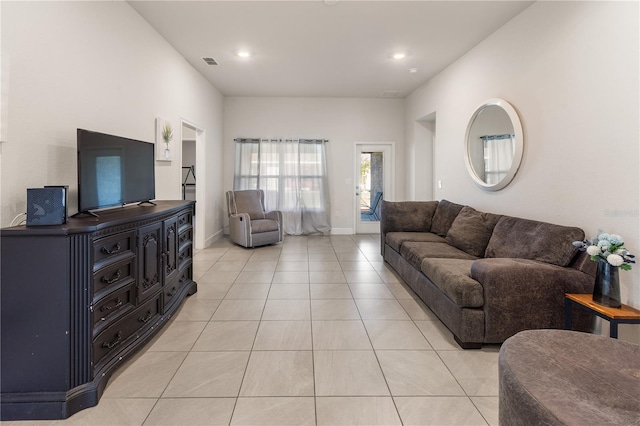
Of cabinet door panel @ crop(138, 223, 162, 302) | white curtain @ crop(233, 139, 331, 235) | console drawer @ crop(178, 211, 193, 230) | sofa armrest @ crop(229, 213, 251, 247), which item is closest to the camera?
cabinet door panel @ crop(138, 223, 162, 302)

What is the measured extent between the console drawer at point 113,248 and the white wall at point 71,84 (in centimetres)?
58

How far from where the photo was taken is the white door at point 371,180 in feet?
23.2

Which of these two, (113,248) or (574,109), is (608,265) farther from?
(113,248)

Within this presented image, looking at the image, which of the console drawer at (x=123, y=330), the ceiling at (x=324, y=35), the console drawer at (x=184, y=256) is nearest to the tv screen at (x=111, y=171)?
the console drawer at (x=184, y=256)

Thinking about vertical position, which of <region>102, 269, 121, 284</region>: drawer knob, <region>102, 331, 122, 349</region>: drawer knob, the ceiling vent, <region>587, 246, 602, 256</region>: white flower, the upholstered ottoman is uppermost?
the ceiling vent

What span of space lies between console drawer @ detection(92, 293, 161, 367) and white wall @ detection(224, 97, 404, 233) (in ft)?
15.5

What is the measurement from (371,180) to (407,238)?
3.33 metres

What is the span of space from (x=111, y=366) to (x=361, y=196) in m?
5.86

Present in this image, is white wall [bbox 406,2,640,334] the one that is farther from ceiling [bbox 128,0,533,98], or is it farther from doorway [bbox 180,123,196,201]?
doorway [bbox 180,123,196,201]

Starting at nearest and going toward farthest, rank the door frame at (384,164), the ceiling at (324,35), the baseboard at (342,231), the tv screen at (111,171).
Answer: the tv screen at (111,171) < the ceiling at (324,35) < the door frame at (384,164) < the baseboard at (342,231)

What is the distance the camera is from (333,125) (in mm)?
6926

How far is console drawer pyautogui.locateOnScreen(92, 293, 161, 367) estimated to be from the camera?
5.99 ft

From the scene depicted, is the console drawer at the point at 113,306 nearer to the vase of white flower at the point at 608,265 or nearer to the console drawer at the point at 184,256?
the console drawer at the point at 184,256

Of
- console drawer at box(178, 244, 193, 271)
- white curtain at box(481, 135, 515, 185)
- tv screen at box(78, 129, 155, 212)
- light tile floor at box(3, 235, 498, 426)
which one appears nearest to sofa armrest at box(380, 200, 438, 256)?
white curtain at box(481, 135, 515, 185)
